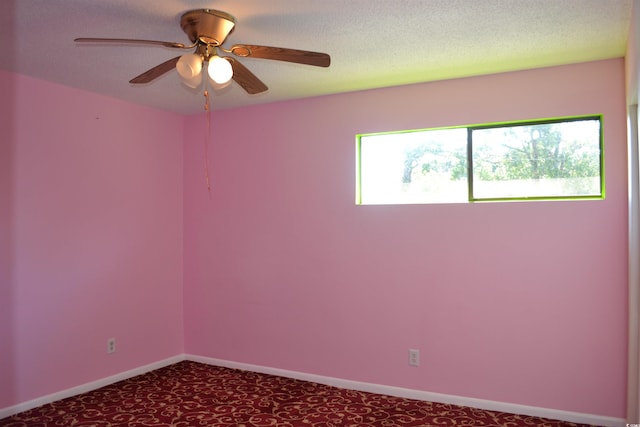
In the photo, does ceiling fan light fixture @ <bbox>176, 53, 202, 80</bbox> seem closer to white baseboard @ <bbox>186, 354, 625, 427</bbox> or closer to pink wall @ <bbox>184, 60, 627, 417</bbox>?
pink wall @ <bbox>184, 60, 627, 417</bbox>

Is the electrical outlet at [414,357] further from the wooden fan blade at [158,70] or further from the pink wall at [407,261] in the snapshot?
the wooden fan blade at [158,70]

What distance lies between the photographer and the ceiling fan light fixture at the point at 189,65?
95.1 inches

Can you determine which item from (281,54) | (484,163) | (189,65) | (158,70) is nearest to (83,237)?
(158,70)

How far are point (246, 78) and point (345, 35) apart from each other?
0.65m

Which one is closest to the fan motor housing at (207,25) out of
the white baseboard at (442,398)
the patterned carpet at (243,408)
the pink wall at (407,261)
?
the pink wall at (407,261)

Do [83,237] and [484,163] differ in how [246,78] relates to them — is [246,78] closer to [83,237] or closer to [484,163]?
[484,163]

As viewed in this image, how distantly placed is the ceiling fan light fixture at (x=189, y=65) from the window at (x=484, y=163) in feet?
6.74

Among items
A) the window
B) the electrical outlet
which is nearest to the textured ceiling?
the window

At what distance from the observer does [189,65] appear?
7.93 feet

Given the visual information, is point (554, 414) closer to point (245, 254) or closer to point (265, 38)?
Answer: point (245, 254)

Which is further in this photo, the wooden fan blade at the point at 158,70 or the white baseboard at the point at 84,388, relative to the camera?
the white baseboard at the point at 84,388

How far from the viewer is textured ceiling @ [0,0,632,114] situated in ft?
8.46

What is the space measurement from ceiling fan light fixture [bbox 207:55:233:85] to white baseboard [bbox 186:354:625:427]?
2.80 metres

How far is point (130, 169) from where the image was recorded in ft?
15.1
